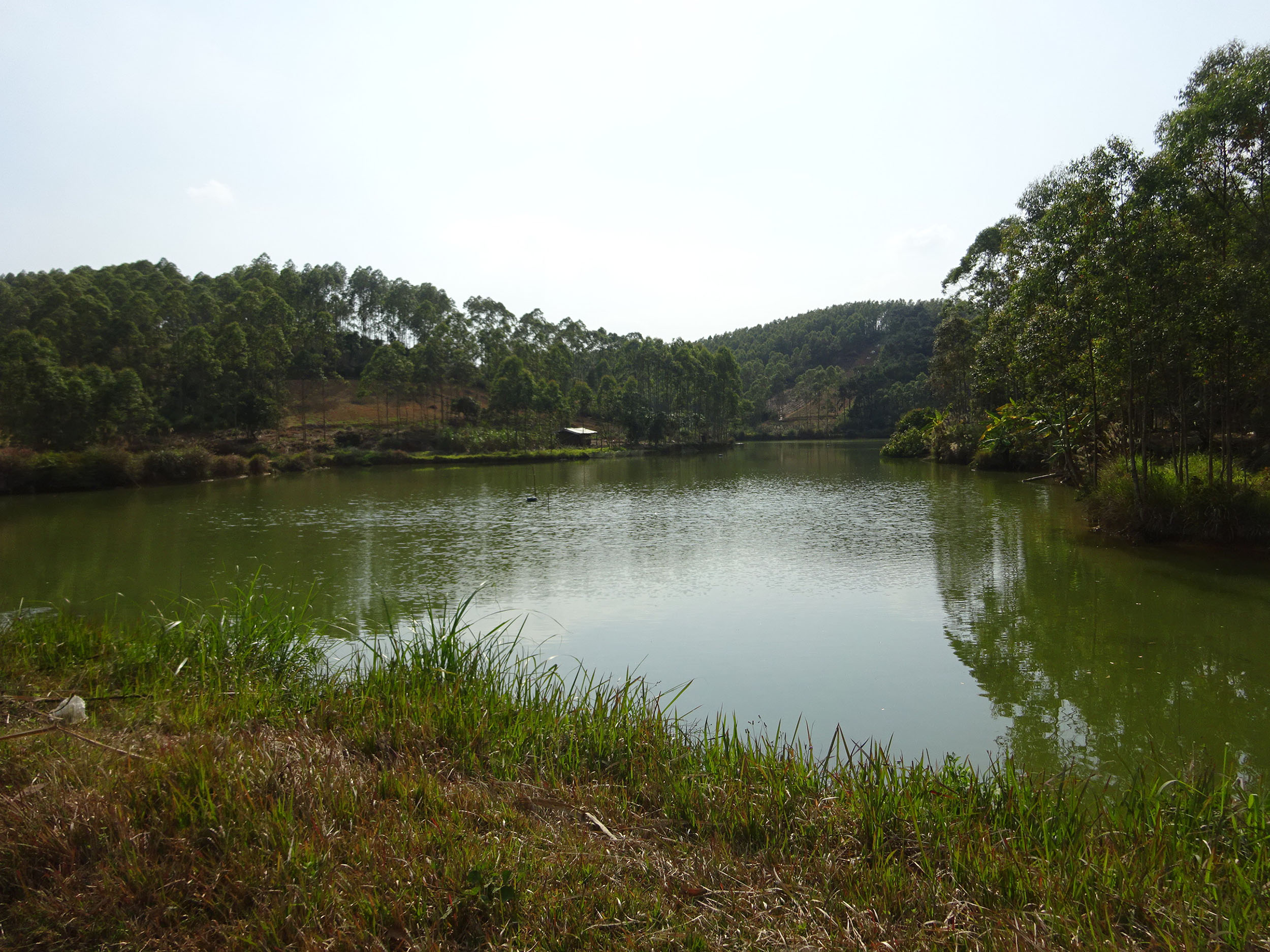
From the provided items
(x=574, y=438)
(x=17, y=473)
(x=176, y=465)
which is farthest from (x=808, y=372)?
(x=17, y=473)

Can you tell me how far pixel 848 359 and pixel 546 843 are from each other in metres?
140

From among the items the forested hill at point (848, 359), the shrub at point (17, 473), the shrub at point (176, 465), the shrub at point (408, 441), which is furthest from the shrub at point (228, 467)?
the forested hill at point (848, 359)

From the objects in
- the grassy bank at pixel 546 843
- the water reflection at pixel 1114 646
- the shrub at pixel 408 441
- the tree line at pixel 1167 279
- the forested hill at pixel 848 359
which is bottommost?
the water reflection at pixel 1114 646

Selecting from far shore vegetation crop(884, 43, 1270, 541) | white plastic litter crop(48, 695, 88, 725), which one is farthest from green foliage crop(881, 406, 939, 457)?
white plastic litter crop(48, 695, 88, 725)

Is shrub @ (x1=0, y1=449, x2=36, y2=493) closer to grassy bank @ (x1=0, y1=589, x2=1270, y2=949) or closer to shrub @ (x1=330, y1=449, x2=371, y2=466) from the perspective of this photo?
shrub @ (x1=330, y1=449, x2=371, y2=466)

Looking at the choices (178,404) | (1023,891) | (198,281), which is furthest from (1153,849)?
(198,281)

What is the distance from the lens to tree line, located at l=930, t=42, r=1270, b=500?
446 inches

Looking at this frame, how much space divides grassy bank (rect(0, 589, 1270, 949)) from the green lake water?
1.68 metres

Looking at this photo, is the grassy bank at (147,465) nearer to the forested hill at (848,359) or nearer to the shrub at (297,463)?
the shrub at (297,463)

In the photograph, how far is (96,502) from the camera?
27.2 m

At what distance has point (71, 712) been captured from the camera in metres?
4.12

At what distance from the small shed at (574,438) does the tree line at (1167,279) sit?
5026 cm

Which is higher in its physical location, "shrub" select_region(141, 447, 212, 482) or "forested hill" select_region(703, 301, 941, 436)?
"forested hill" select_region(703, 301, 941, 436)

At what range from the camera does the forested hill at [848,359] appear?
312 ft
